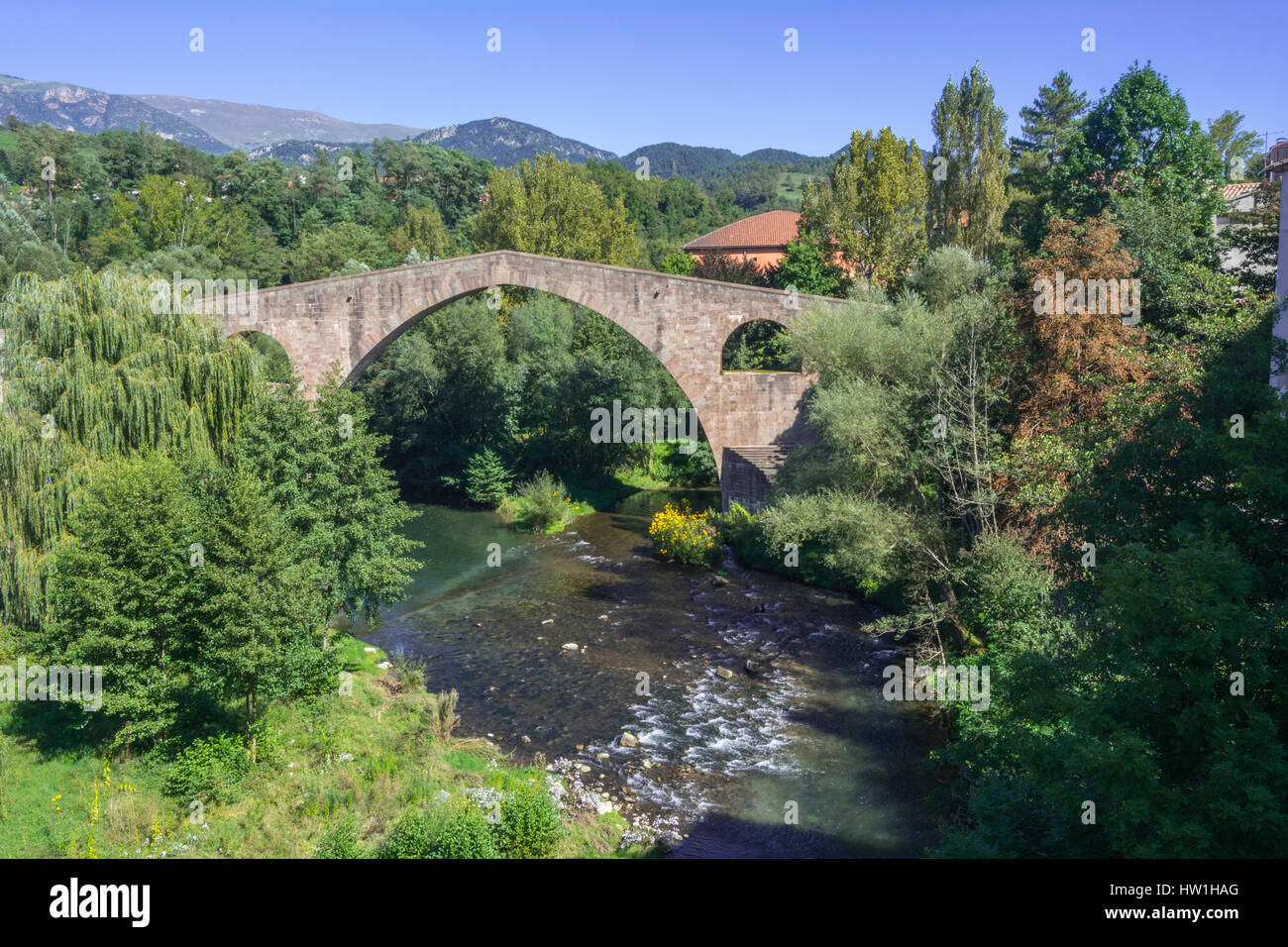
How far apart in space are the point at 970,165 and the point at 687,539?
17413 mm

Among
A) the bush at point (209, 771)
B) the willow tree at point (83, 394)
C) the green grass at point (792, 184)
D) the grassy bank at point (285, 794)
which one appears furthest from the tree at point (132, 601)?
the green grass at point (792, 184)

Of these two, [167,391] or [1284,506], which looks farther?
[167,391]

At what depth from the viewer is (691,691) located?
1494 cm

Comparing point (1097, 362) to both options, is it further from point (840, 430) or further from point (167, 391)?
point (167, 391)

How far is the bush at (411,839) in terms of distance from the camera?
8.91 meters

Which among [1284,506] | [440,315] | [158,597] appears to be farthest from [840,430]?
[440,315]

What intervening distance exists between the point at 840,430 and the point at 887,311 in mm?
4835

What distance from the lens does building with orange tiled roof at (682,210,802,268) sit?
169 feet

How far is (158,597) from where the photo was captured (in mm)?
11023

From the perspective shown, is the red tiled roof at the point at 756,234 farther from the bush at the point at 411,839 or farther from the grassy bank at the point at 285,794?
the bush at the point at 411,839

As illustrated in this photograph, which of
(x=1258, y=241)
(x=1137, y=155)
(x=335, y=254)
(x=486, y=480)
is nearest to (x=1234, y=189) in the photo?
(x=1137, y=155)

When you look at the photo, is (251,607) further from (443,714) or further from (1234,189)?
(1234,189)

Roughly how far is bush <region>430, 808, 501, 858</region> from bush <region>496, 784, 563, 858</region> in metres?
0.17

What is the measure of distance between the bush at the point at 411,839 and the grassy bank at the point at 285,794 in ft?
0.06
